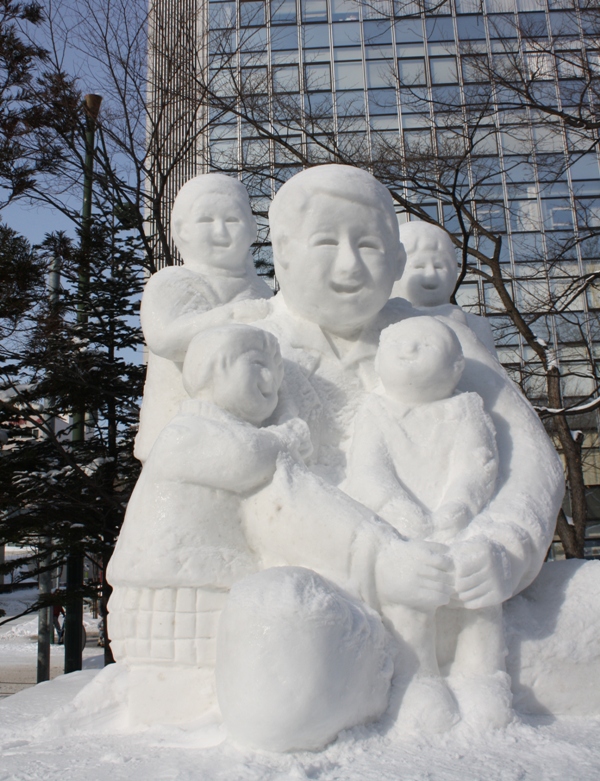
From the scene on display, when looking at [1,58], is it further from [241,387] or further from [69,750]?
[69,750]

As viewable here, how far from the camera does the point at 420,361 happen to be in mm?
2779

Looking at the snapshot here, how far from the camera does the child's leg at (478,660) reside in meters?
2.29

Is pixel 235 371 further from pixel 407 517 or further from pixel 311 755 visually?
pixel 311 755

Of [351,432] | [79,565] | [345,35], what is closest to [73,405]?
[79,565]

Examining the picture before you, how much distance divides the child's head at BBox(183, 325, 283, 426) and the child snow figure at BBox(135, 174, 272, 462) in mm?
466

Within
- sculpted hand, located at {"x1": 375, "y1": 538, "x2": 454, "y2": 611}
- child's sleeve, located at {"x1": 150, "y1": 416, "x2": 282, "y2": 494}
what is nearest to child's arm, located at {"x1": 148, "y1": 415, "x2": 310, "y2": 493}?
child's sleeve, located at {"x1": 150, "y1": 416, "x2": 282, "y2": 494}

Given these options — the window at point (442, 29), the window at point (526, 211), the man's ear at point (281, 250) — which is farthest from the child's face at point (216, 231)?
the window at point (442, 29)

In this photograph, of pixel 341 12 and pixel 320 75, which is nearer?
pixel 320 75

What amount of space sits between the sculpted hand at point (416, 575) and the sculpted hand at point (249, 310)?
1316 millimetres

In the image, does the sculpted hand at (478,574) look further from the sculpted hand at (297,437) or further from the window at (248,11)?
the window at (248,11)

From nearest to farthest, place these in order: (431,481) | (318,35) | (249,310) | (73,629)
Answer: (431,481)
(249,310)
(73,629)
(318,35)

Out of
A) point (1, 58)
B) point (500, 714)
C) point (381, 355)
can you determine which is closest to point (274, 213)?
point (381, 355)

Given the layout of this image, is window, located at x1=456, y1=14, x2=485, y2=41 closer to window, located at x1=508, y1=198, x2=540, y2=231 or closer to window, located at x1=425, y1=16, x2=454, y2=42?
window, located at x1=425, y1=16, x2=454, y2=42

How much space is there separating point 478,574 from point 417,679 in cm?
35
